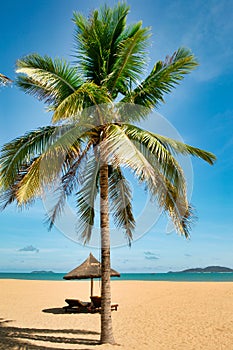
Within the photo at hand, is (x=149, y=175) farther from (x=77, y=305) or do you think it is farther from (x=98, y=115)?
Answer: (x=77, y=305)

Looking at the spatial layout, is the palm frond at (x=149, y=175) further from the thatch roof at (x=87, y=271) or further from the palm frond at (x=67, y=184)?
the thatch roof at (x=87, y=271)

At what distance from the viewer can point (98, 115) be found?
8.04 meters

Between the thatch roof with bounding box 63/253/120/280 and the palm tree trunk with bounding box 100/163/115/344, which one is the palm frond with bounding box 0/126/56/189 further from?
the thatch roof with bounding box 63/253/120/280

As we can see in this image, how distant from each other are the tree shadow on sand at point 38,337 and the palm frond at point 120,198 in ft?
10.1

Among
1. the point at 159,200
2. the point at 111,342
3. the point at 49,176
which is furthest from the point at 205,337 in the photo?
the point at 49,176

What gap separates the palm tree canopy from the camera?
718cm

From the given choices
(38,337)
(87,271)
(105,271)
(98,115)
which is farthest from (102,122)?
(87,271)

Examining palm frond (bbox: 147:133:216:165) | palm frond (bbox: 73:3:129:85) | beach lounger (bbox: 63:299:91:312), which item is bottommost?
beach lounger (bbox: 63:299:91:312)

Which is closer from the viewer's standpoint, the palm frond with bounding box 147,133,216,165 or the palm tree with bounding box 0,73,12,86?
the palm tree with bounding box 0,73,12,86

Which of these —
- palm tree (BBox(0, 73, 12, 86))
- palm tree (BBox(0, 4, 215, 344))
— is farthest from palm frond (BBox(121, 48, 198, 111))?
palm tree (BBox(0, 73, 12, 86))

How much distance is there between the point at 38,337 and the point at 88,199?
3699mm

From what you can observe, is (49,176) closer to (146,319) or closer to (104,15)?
(104,15)

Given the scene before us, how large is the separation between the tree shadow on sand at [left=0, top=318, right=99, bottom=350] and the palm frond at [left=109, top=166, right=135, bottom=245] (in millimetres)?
3091

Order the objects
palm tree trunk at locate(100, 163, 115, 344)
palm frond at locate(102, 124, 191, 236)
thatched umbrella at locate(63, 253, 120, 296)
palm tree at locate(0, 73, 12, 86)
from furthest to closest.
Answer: thatched umbrella at locate(63, 253, 120, 296), palm tree trunk at locate(100, 163, 115, 344), palm tree at locate(0, 73, 12, 86), palm frond at locate(102, 124, 191, 236)
